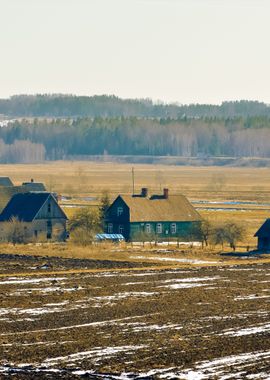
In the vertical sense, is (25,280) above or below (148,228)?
below

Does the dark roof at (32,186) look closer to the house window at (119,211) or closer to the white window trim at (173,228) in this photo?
the house window at (119,211)

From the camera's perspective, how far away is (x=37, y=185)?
102188 millimetres

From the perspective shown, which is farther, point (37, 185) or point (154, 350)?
point (37, 185)

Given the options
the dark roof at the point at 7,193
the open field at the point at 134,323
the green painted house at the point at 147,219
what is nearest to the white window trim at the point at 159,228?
the green painted house at the point at 147,219

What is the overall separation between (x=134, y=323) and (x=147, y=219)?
140 feet

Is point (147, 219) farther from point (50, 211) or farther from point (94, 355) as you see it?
point (94, 355)

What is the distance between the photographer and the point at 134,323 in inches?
1549

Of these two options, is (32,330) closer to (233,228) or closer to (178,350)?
(178,350)

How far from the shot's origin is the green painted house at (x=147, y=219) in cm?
8123

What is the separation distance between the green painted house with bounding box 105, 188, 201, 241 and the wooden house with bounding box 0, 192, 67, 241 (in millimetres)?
3159

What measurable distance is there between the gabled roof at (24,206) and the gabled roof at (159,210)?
5.40m

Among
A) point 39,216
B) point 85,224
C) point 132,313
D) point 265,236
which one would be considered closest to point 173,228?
point 85,224

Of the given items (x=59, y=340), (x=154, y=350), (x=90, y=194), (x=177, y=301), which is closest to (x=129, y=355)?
(x=154, y=350)

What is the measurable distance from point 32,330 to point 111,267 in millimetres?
23084
